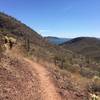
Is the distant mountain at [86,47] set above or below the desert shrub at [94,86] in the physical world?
above

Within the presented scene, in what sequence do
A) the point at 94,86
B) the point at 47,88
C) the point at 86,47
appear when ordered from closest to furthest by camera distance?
the point at 47,88
the point at 94,86
the point at 86,47

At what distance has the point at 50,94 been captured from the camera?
10.8m

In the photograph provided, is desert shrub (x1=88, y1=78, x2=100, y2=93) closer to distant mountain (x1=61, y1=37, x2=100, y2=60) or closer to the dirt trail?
the dirt trail

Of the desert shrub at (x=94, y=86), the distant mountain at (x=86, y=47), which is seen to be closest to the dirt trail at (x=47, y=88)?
the desert shrub at (x=94, y=86)

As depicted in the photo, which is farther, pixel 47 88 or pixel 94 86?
pixel 94 86

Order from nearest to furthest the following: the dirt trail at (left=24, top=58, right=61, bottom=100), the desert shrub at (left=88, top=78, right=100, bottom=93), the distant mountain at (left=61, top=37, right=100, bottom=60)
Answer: the dirt trail at (left=24, top=58, right=61, bottom=100) < the desert shrub at (left=88, top=78, right=100, bottom=93) < the distant mountain at (left=61, top=37, right=100, bottom=60)

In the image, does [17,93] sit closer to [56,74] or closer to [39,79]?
[39,79]

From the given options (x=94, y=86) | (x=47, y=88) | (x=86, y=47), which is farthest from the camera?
(x=86, y=47)

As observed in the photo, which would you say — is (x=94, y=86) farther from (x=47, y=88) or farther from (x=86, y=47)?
(x=86, y=47)

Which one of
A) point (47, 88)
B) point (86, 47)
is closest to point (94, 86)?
point (47, 88)

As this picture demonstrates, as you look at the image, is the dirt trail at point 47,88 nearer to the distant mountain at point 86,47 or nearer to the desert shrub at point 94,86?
the desert shrub at point 94,86

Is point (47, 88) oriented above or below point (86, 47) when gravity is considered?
below

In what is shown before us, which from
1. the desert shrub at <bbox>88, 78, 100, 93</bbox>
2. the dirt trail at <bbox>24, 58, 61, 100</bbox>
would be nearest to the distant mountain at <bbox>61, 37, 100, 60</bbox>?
the desert shrub at <bbox>88, 78, 100, 93</bbox>

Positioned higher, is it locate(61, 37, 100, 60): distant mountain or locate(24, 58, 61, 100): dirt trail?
locate(61, 37, 100, 60): distant mountain
